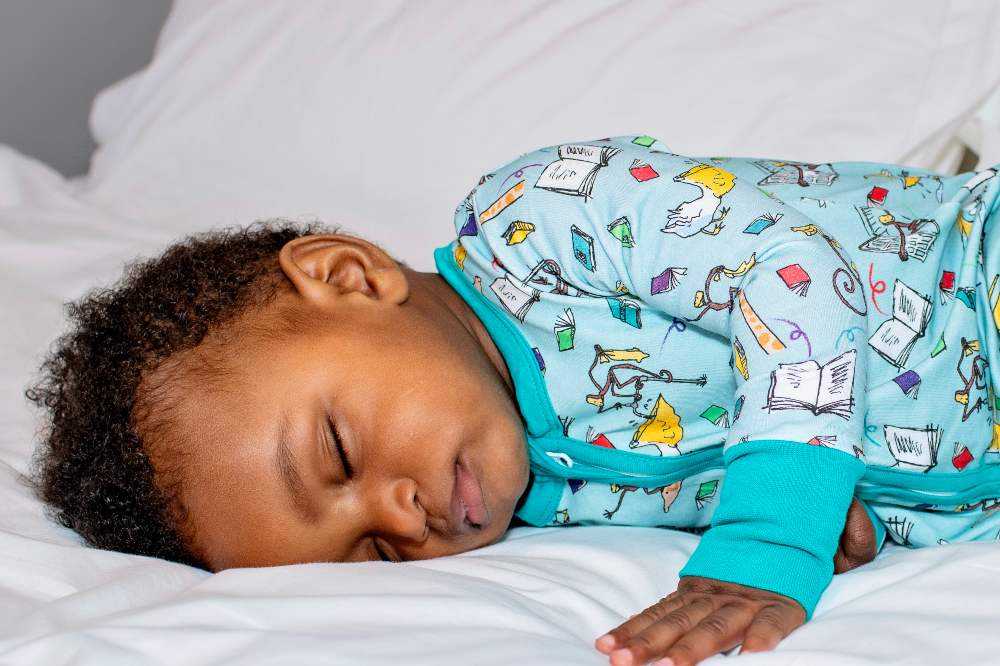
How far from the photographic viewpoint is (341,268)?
114cm

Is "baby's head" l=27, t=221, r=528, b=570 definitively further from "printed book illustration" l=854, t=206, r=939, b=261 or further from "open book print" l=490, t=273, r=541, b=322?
"printed book illustration" l=854, t=206, r=939, b=261

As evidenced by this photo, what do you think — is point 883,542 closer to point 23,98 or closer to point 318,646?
point 318,646

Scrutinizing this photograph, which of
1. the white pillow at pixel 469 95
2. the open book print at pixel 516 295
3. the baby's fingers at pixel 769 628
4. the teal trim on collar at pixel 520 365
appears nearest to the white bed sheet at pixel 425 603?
the baby's fingers at pixel 769 628

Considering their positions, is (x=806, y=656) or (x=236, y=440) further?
(x=236, y=440)

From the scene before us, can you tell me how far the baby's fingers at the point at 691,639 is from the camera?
0.76 metres

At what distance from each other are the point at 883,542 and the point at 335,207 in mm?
913

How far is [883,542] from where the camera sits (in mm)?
1121

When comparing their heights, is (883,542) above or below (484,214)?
below

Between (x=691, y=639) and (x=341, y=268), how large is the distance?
0.55 metres

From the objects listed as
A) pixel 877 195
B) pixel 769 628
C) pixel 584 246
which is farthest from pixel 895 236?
pixel 769 628

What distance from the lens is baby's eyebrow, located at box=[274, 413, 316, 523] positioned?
3.13ft

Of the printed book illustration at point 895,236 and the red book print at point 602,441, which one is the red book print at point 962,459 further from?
the red book print at point 602,441

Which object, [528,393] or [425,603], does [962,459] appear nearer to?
[528,393]

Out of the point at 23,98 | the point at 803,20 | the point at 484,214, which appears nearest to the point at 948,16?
the point at 803,20
